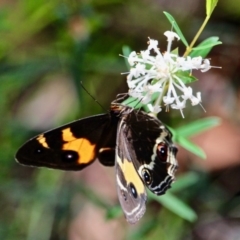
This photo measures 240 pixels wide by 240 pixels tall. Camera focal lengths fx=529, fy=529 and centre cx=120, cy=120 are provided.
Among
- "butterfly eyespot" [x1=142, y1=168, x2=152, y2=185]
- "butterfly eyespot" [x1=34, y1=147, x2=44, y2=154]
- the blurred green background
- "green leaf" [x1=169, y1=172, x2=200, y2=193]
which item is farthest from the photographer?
the blurred green background

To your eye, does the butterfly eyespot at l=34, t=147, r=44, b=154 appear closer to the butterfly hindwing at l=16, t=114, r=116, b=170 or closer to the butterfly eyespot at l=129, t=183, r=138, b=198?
the butterfly hindwing at l=16, t=114, r=116, b=170

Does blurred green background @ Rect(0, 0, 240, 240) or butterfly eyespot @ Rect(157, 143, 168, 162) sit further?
blurred green background @ Rect(0, 0, 240, 240)

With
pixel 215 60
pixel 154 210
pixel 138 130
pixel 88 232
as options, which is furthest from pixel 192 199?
pixel 138 130

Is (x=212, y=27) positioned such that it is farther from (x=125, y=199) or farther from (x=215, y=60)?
(x=125, y=199)

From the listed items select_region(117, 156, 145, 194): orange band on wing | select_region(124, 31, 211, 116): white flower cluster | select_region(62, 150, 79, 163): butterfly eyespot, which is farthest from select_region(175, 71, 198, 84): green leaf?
select_region(62, 150, 79, 163): butterfly eyespot

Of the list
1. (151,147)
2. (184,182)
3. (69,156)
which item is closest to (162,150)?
(151,147)

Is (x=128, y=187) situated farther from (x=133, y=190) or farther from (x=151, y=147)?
(x=151, y=147)
